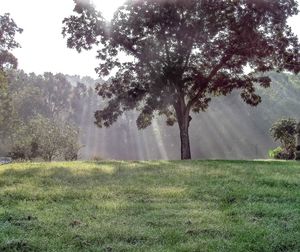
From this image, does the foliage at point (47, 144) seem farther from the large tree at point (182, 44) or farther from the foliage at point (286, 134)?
the foliage at point (286, 134)

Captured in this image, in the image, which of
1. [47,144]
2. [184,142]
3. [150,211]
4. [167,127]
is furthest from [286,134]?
[167,127]

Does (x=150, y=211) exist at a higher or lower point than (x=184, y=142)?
lower

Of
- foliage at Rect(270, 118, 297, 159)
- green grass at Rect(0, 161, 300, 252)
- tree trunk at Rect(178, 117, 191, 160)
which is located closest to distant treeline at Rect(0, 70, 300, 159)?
foliage at Rect(270, 118, 297, 159)

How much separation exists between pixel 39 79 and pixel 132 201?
9497 cm

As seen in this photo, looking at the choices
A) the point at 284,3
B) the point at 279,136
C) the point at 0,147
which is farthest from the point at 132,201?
the point at 0,147

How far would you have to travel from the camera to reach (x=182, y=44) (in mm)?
29953

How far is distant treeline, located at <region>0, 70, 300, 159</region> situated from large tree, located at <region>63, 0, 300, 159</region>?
46328 mm

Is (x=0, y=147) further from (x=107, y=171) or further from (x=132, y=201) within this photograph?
(x=132, y=201)

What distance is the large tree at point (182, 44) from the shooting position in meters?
29.1

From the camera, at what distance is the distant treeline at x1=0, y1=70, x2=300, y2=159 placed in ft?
278

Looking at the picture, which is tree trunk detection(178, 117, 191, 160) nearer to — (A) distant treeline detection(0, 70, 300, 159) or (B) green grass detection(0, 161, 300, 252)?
(B) green grass detection(0, 161, 300, 252)

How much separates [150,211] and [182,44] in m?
20.3

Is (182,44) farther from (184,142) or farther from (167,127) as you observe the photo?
(167,127)

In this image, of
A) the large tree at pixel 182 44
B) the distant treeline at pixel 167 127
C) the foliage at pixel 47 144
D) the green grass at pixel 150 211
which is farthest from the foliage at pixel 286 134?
the distant treeline at pixel 167 127
